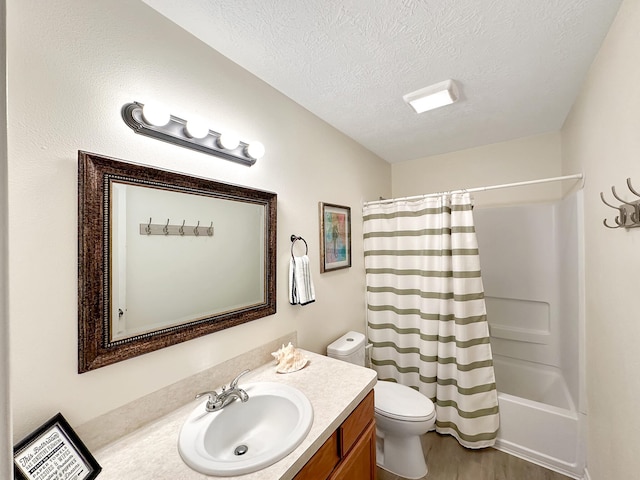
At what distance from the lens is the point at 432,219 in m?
2.07

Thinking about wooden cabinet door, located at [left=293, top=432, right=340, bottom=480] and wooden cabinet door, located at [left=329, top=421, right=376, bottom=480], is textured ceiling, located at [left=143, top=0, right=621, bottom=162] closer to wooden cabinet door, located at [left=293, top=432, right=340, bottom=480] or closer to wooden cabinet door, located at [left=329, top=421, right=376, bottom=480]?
wooden cabinet door, located at [left=293, top=432, right=340, bottom=480]

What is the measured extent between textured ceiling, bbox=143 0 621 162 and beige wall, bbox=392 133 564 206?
46 cm

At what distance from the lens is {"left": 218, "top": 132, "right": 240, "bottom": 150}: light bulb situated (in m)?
1.24

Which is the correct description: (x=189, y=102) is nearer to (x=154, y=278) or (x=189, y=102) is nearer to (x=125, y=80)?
(x=125, y=80)

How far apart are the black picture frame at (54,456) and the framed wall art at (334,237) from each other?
1.38 metres

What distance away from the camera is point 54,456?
0.73 metres

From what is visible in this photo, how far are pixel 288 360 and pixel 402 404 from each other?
0.84 metres

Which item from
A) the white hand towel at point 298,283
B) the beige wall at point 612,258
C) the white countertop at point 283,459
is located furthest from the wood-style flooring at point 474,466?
the white hand towel at point 298,283

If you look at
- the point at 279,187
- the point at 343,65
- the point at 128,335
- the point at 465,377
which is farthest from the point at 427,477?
the point at 343,65

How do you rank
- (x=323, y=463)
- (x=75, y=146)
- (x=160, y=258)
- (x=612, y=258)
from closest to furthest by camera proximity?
(x=75, y=146) → (x=323, y=463) → (x=160, y=258) → (x=612, y=258)

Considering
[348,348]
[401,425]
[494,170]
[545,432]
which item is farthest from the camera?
[494,170]

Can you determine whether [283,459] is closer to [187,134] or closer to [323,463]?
[323,463]

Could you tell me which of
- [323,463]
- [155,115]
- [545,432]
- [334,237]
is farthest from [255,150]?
[545,432]

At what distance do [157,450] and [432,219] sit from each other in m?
2.00
